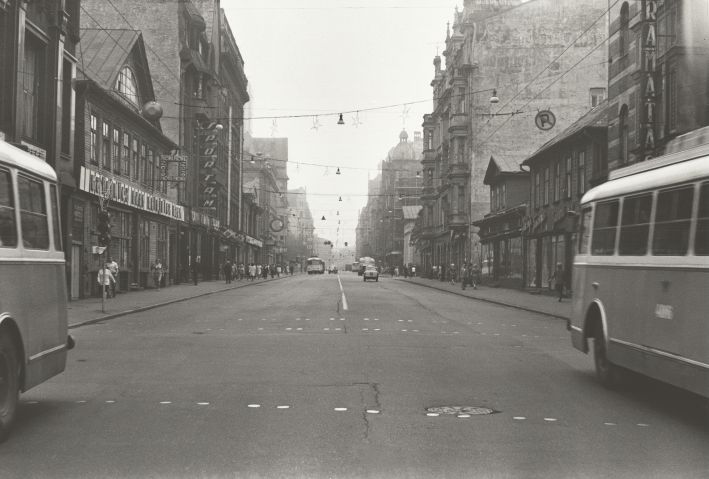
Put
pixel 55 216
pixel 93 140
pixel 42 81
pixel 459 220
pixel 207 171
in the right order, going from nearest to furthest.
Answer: pixel 55 216
pixel 42 81
pixel 93 140
pixel 207 171
pixel 459 220

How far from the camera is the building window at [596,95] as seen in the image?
5259 centimetres

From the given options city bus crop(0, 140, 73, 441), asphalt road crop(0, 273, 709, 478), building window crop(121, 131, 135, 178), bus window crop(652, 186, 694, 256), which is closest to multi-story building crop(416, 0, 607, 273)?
building window crop(121, 131, 135, 178)

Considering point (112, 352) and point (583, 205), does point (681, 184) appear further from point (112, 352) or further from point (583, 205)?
point (112, 352)

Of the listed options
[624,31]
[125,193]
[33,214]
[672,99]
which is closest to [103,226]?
[125,193]

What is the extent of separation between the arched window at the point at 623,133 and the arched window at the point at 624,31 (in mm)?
2179

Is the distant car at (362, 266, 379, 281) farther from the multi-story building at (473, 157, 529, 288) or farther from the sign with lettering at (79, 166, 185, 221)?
the sign with lettering at (79, 166, 185, 221)

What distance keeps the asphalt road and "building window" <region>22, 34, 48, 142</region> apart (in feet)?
39.8

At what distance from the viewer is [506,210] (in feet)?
152

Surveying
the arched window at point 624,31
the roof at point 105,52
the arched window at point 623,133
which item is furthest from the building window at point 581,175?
the roof at point 105,52

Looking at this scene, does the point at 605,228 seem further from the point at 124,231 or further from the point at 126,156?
the point at 126,156

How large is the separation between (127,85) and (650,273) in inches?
1221

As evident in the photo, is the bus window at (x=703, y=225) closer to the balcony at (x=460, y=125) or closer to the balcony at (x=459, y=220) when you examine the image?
the balcony at (x=459, y=220)

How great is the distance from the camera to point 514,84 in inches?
2147

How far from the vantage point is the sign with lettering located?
2828cm
